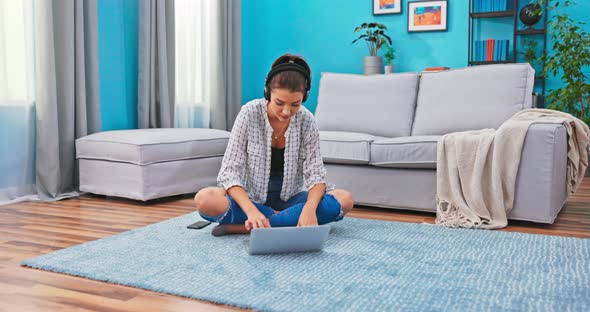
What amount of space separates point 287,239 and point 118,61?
2.64 m

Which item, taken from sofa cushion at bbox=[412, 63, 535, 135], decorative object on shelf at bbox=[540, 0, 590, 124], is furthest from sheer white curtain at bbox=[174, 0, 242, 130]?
decorative object on shelf at bbox=[540, 0, 590, 124]

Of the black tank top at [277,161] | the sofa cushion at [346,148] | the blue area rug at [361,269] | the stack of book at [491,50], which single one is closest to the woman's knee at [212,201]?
the blue area rug at [361,269]

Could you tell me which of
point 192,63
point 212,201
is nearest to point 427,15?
point 192,63

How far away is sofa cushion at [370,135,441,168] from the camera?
8.94ft

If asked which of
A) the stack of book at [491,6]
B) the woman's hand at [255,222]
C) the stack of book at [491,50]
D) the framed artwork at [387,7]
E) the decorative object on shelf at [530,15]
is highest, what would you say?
the framed artwork at [387,7]

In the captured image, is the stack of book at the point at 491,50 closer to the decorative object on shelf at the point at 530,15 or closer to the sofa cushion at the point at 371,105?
the decorative object on shelf at the point at 530,15

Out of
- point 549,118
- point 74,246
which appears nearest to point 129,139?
point 74,246

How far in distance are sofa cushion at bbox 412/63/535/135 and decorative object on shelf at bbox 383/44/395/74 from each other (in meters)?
1.67

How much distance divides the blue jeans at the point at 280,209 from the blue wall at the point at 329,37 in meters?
3.21

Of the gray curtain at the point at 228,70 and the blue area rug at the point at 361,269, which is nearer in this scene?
the blue area rug at the point at 361,269

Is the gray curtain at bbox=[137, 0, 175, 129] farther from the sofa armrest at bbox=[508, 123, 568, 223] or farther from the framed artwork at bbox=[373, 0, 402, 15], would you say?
the sofa armrest at bbox=[508, 123, 568, 223]

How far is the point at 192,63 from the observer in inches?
182

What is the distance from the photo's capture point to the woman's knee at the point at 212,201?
2102 mm

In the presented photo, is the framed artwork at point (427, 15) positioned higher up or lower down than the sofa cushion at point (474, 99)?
higher up
